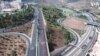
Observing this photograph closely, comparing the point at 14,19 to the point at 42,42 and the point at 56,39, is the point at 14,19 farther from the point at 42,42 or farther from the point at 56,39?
the point at 42,42

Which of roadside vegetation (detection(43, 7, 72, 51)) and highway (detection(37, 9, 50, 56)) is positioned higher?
highway (detection(37, 9, 50, 56))

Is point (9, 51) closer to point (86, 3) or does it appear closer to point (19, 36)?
point (19, 36)

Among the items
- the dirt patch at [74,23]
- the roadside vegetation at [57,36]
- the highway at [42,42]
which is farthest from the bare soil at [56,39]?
the dirt patch at [74,23]

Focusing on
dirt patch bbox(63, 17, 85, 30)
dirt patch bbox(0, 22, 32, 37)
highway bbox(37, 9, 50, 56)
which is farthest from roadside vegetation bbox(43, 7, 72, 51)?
dirt patch bbox(63, 17, 85, 30)

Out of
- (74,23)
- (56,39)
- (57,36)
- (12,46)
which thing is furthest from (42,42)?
(74,23)

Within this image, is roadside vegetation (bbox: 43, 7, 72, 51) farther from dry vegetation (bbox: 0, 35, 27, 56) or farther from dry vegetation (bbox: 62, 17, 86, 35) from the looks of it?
dry vegetation (bbox: 0, 35, 27, 56)

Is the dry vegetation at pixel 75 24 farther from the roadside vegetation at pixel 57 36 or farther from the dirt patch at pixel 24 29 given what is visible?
the dirt patch at pixel 24 29

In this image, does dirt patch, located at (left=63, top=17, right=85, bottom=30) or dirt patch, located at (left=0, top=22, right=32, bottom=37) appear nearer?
dirt patch, located at (left=0, top=22, right=32, bottom=37)

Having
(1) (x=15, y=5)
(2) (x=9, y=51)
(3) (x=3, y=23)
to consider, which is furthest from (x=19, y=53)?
(1) (x=15, y=5)
